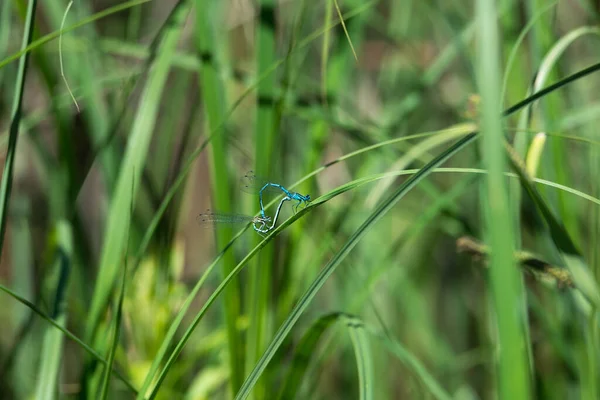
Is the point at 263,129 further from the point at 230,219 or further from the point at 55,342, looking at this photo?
the point at 55,342

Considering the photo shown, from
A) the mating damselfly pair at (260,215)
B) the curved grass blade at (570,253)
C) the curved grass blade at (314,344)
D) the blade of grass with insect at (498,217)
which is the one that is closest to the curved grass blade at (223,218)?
the mating damselfly pair at (260,215)

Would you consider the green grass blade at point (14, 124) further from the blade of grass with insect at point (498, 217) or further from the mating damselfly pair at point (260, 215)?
the blade of grass with insect at point (498, 217)

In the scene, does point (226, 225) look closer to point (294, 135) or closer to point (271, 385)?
point (271, 385)

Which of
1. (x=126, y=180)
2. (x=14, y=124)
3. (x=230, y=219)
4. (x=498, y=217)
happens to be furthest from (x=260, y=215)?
(x=498, y=217)

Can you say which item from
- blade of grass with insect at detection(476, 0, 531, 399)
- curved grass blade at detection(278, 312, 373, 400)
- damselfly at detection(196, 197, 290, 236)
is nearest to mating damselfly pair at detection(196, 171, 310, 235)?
damselfly at detection(196, 197, 290, 236)

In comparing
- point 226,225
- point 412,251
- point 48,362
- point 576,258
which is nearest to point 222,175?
point 226,225

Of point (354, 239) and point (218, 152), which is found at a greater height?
point (218, 152)

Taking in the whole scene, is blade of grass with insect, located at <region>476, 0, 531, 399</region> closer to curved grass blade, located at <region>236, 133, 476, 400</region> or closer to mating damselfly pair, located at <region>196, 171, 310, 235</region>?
curved grass blade, located at <region>236, 133, 476, 400</region>
